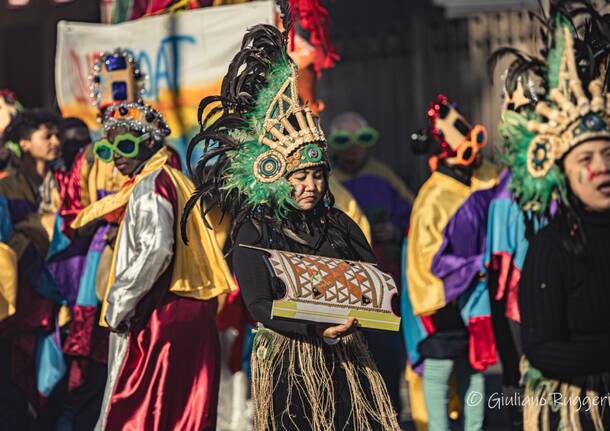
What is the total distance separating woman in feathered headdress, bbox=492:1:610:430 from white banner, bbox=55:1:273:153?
12.4ft

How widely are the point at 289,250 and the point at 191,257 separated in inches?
54.2

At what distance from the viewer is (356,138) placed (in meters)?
10.4

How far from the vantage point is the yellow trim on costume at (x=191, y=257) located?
7.09 m

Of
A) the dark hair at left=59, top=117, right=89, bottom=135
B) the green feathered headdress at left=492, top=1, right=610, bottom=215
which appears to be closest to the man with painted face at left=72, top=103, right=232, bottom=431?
the green feathered headdress at left=492, top=1, right=610, bottom=215

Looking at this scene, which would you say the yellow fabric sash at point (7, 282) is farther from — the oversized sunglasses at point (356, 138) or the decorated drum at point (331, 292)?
the oversized sunglasses at point (356, 138)

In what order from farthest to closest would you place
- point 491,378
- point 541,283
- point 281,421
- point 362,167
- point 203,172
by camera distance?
point 491,378 → point 362,167 → point 203,172 → point 281,421 → point 541,283

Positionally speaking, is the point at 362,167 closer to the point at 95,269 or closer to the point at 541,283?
the point at 95,269

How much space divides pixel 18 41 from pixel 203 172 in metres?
10.6

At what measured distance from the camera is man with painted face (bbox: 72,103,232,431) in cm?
694

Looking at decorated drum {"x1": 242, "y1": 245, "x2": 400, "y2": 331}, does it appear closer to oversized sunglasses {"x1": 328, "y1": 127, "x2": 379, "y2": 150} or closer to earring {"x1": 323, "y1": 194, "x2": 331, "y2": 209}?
earring {"x1": 323, "y1": 194, "x2": 331, "y2": 209}

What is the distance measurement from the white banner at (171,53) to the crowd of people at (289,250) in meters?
0.48

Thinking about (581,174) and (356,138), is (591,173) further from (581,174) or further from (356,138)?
(356,138)

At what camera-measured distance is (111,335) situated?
285 inches

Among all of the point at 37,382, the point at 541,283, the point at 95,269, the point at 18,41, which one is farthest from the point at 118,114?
the point at 18,41
